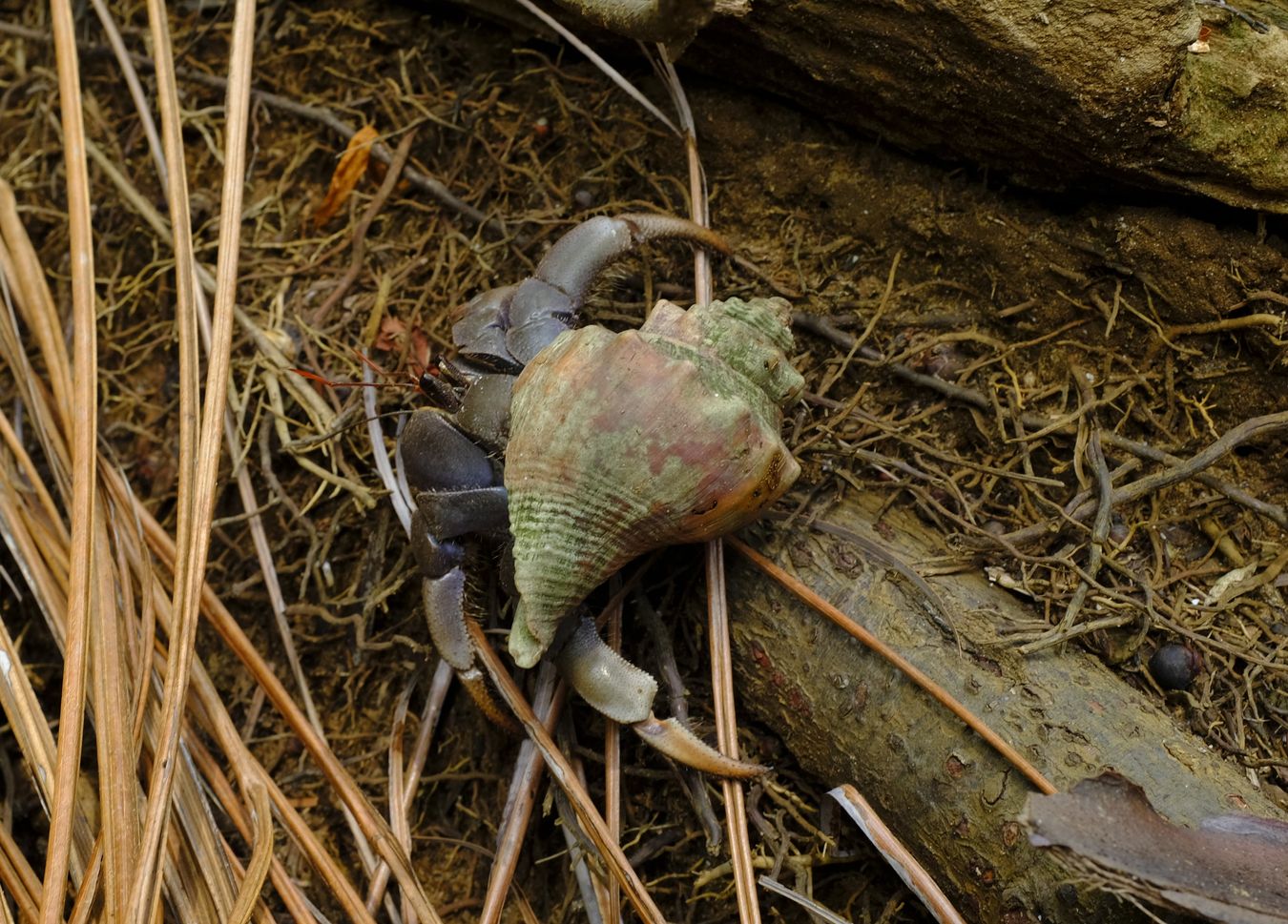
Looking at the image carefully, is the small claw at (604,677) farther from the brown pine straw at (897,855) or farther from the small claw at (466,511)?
the brown pine straw at (897,855)

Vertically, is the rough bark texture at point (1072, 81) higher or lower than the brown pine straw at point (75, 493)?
higher

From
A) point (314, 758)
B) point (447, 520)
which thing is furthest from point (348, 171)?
point (314, 758)

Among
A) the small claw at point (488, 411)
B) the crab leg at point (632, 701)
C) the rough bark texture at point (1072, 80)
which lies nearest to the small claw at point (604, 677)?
the crab leg at point (632, 701)

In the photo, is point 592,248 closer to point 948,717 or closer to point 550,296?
point 550,296

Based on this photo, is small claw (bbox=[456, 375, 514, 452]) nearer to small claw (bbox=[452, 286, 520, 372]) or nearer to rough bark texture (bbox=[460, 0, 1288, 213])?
small claw (bbox=[452, 286, 520, 372])

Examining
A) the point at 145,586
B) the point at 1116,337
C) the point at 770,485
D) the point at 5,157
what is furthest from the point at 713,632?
the point at 5,157

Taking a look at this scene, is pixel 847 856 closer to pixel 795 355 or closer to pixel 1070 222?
pixel 795 355

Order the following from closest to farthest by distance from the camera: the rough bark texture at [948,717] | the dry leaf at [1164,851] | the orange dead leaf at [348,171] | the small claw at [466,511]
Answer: the dry leaf at [1164,851]
the rough bark texture at [948,717]
the small claw at [466,511]
the orange dead leaf at [348,171]

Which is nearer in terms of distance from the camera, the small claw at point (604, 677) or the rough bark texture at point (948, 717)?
the rough bark texture at point (948, 717)
